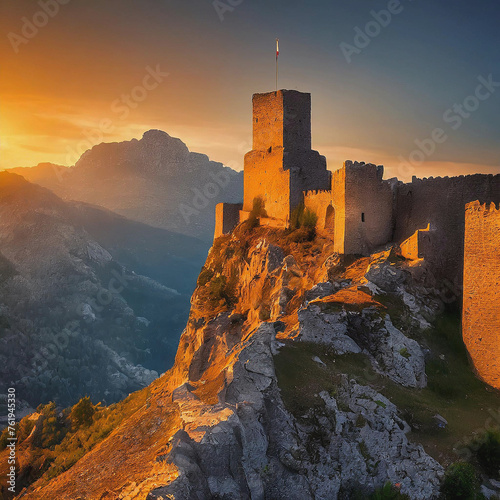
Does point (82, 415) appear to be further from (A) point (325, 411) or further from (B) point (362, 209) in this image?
(A) point (325, 411)

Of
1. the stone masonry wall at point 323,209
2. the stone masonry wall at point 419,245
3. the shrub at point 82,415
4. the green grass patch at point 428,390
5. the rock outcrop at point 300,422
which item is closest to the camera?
the rock outcrop at point 300,422

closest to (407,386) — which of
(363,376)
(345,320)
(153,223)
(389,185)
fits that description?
(363,376)

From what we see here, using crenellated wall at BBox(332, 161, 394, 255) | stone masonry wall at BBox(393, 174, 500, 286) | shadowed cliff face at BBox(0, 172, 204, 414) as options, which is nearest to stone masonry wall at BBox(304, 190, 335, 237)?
crenellated wall at BBox(332, 161, 394, 255)

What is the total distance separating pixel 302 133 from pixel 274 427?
28921 millimetres

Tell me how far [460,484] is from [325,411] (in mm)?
4209

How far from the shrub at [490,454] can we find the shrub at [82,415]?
3718 centimetres

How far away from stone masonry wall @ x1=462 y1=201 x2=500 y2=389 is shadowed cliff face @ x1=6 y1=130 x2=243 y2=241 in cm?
14296

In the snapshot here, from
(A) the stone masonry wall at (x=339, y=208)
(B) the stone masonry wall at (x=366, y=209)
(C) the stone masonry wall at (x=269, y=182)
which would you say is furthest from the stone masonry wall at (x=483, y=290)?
(C) the stone masonry wall at (x=269, y=182)

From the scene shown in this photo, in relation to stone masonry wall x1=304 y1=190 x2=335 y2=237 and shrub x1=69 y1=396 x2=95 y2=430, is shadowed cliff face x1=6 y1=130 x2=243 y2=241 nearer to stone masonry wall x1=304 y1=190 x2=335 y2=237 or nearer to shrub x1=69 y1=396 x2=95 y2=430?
shrub x1=69 y1=396 x2=95 y2=430

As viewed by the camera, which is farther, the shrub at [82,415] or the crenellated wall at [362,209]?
the shrub at [82,415]

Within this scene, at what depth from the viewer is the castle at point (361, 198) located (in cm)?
2369

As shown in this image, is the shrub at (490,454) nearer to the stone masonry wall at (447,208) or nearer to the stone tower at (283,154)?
the stone masonry wall at (447,208)

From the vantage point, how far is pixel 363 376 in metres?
16.8

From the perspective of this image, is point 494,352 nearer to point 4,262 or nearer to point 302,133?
point 302,133
